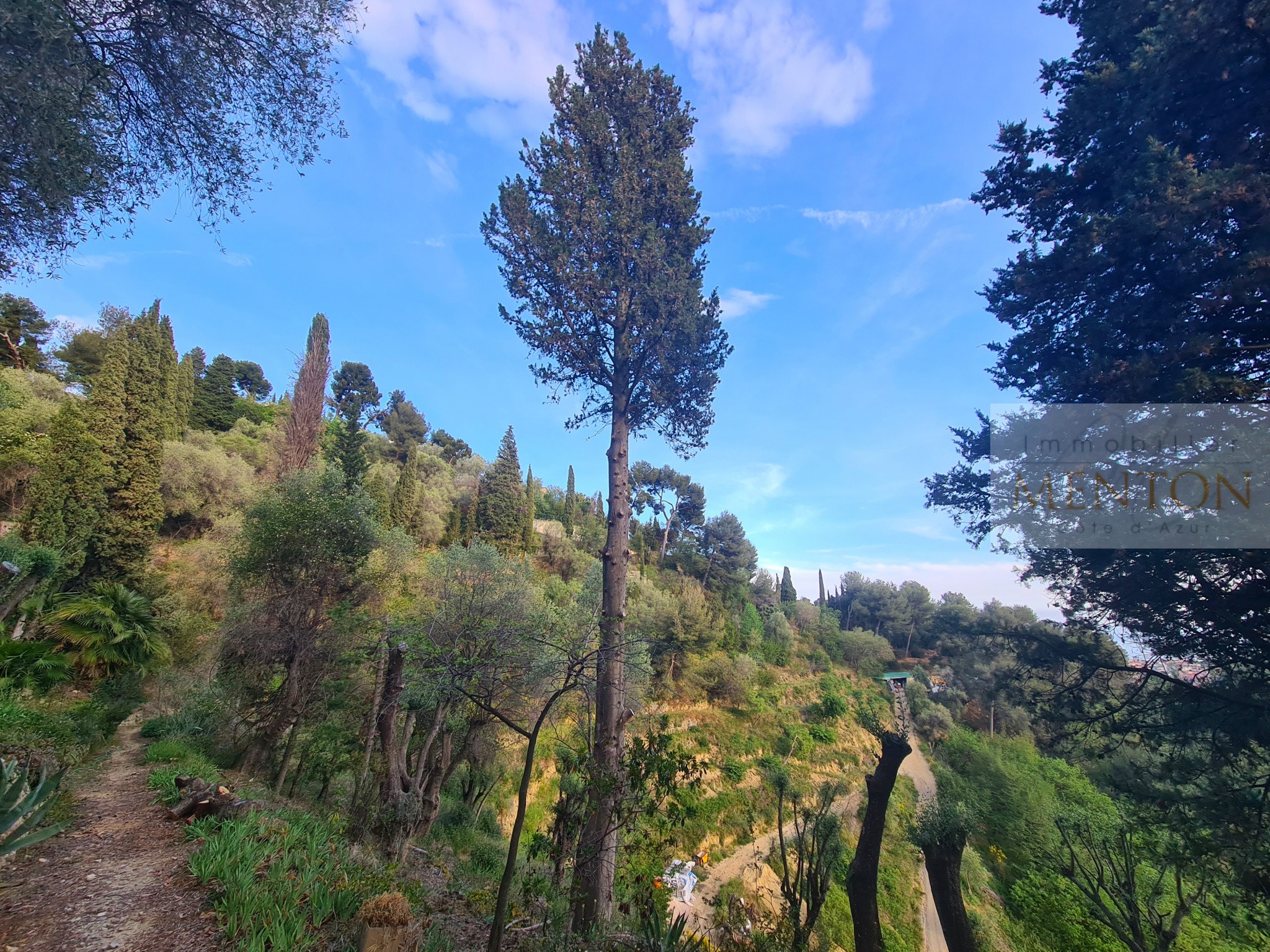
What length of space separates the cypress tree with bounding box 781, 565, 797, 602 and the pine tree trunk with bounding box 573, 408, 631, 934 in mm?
42058

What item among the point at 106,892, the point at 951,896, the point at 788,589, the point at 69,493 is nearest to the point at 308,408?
the point at 69,493

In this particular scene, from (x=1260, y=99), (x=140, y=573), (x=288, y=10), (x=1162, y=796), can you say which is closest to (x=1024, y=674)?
(x=1162, y=796)

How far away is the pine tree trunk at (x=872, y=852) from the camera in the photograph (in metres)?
5.98

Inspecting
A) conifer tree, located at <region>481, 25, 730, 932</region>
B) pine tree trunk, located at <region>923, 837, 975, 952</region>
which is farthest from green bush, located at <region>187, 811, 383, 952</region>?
pine tree trunk, located at <region>923, 837, 975, 952</region>

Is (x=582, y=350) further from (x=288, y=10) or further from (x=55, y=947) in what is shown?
(x=55, y=947)

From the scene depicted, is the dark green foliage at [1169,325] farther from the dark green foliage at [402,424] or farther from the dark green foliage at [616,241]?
the dark green foliage at [402,424]

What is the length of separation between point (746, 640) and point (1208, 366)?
27168mm

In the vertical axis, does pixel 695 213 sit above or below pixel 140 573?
above

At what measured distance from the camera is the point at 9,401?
14.3 m

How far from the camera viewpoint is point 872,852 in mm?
6070

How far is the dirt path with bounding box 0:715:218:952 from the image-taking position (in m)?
2.67

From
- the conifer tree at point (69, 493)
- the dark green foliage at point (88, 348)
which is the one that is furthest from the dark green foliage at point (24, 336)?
the conifer tree at point (69, 493)

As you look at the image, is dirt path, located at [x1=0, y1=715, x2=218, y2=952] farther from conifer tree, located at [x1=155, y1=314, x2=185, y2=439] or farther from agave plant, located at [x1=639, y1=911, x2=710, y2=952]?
conifer tree, located at [x1=155, y1=314, x2=185, y2=439]

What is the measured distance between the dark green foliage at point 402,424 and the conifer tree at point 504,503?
34.7 ft
